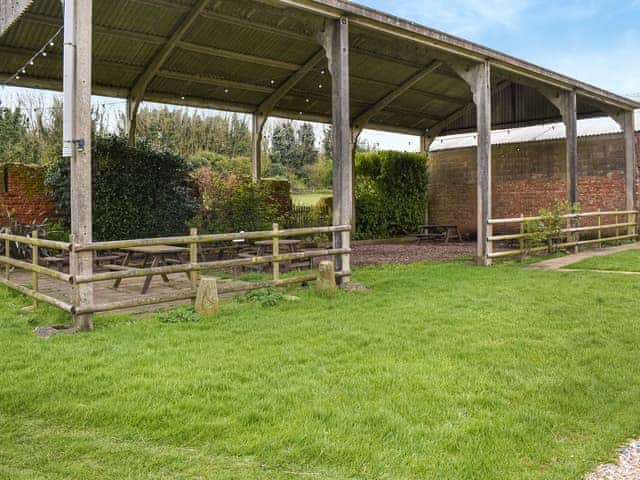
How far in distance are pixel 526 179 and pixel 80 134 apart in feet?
48.9

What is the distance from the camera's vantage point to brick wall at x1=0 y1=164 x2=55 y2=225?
445 inches

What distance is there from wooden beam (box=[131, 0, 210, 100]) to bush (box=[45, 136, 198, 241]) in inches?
44.4

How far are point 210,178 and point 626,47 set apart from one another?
62.5 feet

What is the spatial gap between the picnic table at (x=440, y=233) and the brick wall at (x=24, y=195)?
1030cm

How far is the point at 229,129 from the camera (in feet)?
78.6

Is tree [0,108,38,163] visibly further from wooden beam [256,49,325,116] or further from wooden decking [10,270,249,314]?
wooden decking [10,270,249,314]

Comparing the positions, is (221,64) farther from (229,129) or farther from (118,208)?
(229,129)

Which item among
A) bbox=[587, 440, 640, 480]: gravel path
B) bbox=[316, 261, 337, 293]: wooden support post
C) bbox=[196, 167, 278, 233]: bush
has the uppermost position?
bbox=[196, 167, 278, 233]: bush

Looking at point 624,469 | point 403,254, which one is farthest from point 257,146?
point 624,469

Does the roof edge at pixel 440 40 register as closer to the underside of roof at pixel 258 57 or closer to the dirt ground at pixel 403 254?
the underside of roof at pixel 258 57

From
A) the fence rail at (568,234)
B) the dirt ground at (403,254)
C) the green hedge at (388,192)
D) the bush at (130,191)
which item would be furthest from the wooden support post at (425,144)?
the bush at (130,191)

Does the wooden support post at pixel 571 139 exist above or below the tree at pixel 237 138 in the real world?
below

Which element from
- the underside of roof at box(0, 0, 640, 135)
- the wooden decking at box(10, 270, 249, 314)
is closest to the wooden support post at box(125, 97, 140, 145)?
the underside of roof at box(0, 0, 640, 135)

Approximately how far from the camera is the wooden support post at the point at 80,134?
5.71 meters
